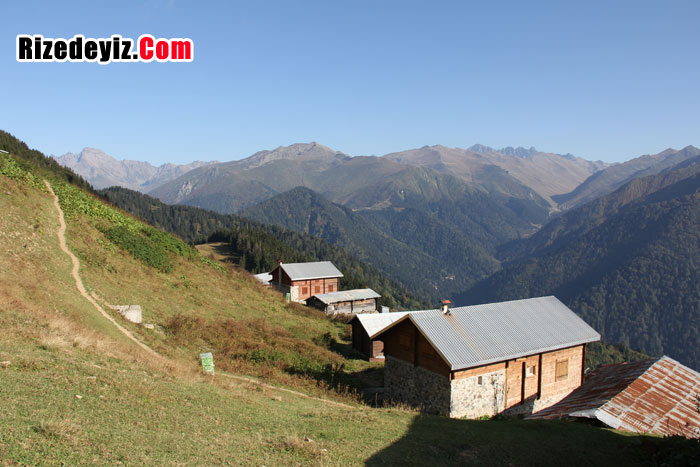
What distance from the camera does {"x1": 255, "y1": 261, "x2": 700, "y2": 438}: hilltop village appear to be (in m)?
21.5

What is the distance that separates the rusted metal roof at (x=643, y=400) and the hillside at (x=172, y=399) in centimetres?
246

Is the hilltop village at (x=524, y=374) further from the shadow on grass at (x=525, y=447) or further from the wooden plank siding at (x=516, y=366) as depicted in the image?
the shadow on grass at (x=525, y=447)

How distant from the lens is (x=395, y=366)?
26.9 meters

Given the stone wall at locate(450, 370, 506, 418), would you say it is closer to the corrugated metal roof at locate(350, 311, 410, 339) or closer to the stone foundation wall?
the stone foundation wall

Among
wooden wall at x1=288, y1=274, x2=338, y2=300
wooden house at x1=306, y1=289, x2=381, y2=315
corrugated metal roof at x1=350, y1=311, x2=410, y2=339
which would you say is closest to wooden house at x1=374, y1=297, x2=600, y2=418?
corrugated metal roof at x1=350, y1=311, x2=410, y2=339

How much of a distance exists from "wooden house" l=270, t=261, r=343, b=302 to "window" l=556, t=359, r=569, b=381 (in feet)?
147

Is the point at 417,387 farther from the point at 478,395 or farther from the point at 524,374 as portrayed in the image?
the point at 524,374

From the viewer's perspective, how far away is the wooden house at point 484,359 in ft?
77.0

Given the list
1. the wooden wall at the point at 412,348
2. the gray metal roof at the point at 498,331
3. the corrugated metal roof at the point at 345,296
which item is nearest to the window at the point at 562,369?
the gray metal roof at the point at 498,331

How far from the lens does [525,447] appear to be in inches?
611

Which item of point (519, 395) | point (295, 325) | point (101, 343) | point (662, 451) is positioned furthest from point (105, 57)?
point (662, 451)

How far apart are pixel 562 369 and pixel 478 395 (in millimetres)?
7426

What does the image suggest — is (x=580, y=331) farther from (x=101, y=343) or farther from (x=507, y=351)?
(x=101, y=343)

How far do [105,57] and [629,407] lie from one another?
117 feet
